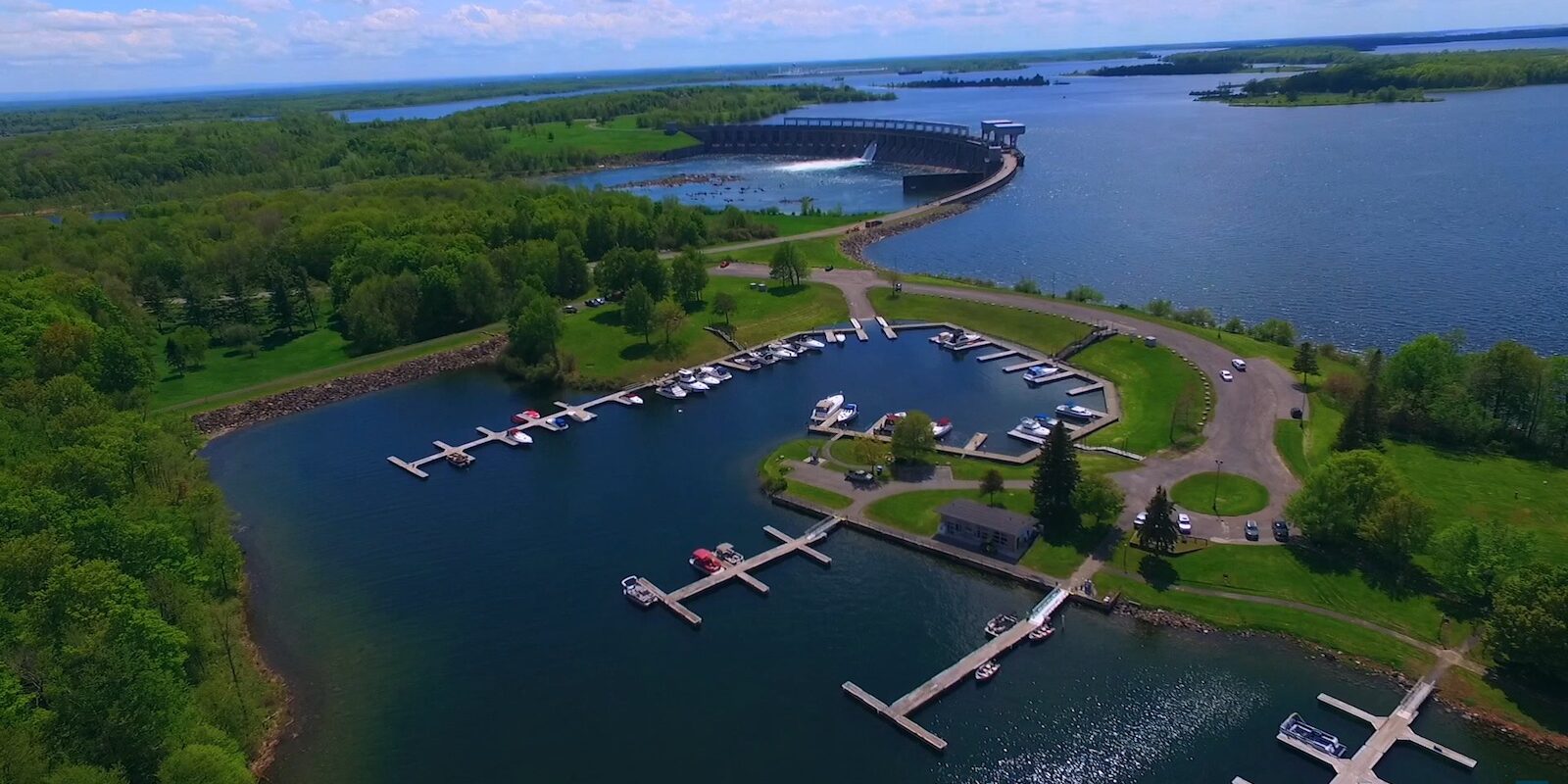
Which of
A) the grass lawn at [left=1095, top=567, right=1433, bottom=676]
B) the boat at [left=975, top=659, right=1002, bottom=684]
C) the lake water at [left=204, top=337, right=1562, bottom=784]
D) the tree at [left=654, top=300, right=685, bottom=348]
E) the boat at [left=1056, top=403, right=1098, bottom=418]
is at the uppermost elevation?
the tree at [left=654, top=300, right=685, bottom=348]

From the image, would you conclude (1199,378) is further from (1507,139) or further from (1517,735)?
(1507,139)

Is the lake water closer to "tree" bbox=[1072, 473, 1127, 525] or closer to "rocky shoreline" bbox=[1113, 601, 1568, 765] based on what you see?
"rocky shoreline" bbox=[1113, 601, 1568, 765]

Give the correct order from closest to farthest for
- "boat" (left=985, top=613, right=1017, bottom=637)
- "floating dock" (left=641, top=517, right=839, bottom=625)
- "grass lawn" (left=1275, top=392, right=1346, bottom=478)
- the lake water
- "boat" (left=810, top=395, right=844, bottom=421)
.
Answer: the lake water < "boat" (left=985, top=613, right=1017, bottom=637) < "floating dock" (left=641, top=517, right=839, bottom=625) < "grass lawn" (left=1275, top=392, right=1346, bottom=478) < "boat" (left=810, top=395, right=844, bottom=421)

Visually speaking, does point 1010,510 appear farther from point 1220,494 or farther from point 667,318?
point 667,318

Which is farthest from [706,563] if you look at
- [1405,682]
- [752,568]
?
[1405,682]

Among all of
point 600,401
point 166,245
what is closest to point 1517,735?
point 600,401

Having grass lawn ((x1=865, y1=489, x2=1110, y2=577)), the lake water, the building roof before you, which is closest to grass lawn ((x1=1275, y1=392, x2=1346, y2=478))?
grass lawn ((x1=865, y1=489, x2=1110, y2=577))
